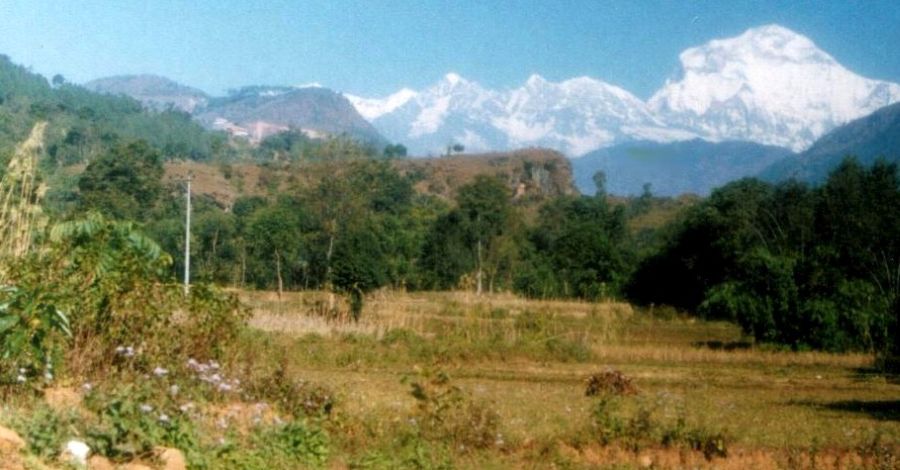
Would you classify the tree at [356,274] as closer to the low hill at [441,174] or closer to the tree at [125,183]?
the tree at [125,183]

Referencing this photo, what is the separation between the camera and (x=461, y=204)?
217 ft

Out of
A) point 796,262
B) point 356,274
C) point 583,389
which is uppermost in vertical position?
point 796,262

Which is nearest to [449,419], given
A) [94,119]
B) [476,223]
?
[476,223]

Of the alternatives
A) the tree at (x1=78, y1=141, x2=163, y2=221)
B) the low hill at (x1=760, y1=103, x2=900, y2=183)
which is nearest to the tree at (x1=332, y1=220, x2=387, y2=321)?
the tree at (x1=78, y1=141, x2=163, y2=221)

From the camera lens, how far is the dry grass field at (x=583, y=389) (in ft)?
33.5

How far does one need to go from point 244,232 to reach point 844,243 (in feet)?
95.6

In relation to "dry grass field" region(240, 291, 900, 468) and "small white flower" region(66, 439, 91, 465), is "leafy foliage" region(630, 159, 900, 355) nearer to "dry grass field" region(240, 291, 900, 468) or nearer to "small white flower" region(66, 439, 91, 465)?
"dry grass field" region(240, 291, 900, 468)

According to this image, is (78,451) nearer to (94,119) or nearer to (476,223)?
(476,223)

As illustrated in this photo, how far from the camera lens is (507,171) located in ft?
465

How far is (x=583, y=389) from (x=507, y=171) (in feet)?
402

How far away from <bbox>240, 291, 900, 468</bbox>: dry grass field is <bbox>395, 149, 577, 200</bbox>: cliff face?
90.1 m

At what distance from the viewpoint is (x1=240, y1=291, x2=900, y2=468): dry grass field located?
1020cm

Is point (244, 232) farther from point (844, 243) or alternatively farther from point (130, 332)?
point (130, 332)

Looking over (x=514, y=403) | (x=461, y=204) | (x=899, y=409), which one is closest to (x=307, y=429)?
(x=514, y=403)
